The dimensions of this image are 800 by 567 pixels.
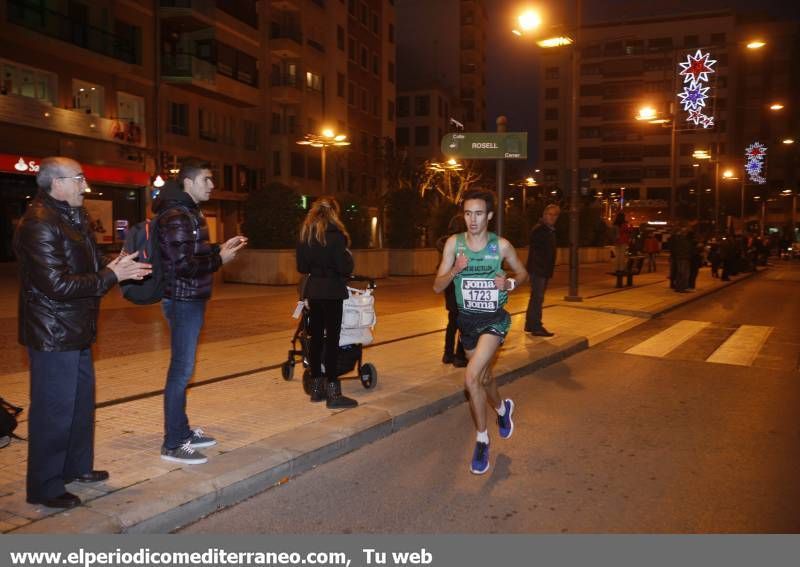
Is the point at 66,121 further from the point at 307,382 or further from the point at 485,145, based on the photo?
the point at 307,382

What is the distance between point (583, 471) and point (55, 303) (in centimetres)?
363

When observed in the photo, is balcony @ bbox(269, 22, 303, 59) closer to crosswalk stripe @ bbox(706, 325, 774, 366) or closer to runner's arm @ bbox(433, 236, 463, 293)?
crosswalk stripe @ bbox(706, 325, 774, 366)

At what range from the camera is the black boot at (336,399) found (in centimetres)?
629

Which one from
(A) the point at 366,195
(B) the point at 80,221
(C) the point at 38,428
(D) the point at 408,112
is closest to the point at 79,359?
(C) the point at 38,428

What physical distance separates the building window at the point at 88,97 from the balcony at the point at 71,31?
142cm

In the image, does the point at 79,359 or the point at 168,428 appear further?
the point at 168,428

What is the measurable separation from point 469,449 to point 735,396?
142 inches

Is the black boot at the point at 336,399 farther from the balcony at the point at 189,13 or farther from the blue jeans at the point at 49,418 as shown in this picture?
the balcony at the point at 189,13

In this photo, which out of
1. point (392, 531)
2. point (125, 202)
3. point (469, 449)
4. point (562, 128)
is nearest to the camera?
point (392, 531)

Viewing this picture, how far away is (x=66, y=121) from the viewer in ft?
86.4

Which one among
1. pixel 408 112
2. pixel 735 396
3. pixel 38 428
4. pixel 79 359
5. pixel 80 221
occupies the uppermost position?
pixel 408 112

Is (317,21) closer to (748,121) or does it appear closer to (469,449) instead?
(469,449)

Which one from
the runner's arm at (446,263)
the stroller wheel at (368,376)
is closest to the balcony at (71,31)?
the stroller wheel at (368,376)

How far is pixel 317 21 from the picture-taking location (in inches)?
1801
